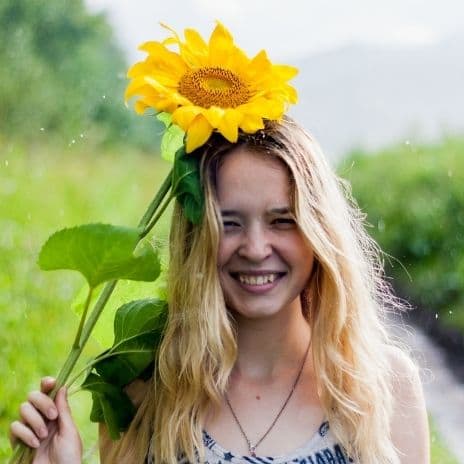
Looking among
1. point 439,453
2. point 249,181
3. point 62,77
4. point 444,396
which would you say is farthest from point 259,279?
point 62,77

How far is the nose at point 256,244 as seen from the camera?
1.35 meters

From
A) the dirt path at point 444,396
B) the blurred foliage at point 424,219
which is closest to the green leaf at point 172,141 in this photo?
the dirt path at point 444,396

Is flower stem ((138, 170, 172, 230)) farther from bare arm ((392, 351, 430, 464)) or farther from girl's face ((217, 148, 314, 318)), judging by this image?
bare arm ((392, 351, 430, 464))

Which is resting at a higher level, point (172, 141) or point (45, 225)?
point (45, 225)

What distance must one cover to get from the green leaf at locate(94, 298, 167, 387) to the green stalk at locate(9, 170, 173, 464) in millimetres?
81

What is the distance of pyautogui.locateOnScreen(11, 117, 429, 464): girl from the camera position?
137cm

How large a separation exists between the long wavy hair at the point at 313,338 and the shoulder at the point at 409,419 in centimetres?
2

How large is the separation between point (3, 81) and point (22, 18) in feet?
1.91

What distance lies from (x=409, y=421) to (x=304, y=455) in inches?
7.3

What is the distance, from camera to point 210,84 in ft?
4.24

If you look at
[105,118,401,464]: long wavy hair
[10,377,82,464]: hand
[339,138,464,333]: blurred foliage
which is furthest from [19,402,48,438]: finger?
[339,138,464,333]: blurred foliage

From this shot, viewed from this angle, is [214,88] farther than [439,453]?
No

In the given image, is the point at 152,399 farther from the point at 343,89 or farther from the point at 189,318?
the point at 343,89

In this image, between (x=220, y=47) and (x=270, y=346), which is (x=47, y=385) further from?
(x=220, y=47)
